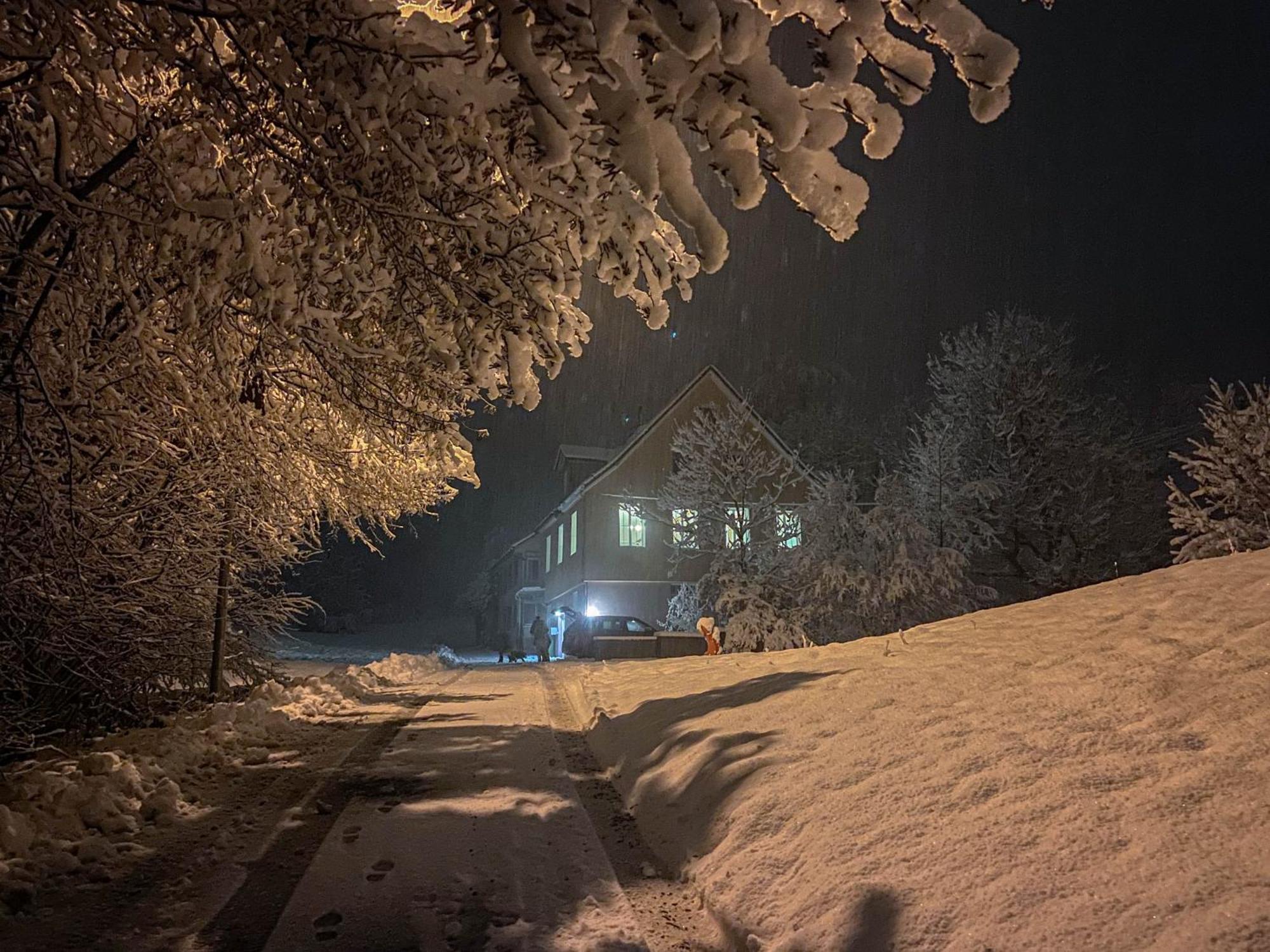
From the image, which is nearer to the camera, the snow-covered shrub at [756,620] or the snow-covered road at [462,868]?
the snow-covered road at [462,868]

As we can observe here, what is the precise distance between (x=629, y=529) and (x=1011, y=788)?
28461mm

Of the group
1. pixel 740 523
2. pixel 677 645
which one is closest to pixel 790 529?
pixel 740 523

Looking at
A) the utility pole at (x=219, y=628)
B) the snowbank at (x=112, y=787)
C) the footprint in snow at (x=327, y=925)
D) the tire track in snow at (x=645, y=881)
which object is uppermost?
the utility pole at (x=219, y=628)

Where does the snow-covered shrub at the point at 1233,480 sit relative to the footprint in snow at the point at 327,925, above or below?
above

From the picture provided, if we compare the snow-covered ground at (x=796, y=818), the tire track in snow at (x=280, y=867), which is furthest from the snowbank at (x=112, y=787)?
the tire track in snow at (x=280, y=867)

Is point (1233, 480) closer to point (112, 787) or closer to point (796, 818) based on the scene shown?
point (796, 818)

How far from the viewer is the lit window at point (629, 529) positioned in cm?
3200

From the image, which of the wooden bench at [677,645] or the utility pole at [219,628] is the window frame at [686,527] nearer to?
the wooden bench at [677,645]

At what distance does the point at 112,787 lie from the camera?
17.7ft

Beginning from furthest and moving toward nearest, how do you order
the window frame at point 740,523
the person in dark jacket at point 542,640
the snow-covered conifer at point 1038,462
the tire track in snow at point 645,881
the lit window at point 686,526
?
the snow-covered conifer at point 1038,462, the person in dark jacket at point 542,640, the lit window at point 686,526, the window frame at point 740,523, the tire track in snow at point 645,881

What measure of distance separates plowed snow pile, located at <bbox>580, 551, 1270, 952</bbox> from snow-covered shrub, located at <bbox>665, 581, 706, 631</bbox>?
811 inches

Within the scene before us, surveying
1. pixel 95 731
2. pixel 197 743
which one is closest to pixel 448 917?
pixel 197 743

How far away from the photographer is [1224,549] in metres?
14.9

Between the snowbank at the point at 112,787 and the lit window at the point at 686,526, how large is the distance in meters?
17.3
